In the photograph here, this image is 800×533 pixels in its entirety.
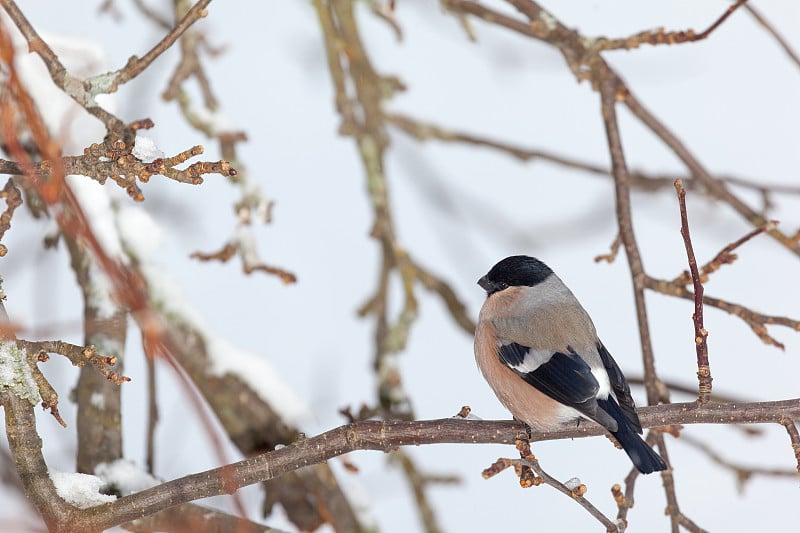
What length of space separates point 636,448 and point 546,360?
0.45 meters

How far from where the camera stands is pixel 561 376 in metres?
2.44

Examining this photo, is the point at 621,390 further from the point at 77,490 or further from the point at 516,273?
the point at 77,490

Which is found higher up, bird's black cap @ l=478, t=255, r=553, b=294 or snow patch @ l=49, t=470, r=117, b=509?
bird's black cap @ l=478, t=255, r=553, b=294

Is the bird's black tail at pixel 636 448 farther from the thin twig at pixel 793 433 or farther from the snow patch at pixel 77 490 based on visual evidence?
the snow patch at pixel 77 490

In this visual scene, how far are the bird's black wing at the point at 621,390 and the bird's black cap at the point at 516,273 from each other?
349mm

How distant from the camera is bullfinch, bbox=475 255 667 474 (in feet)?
7.47

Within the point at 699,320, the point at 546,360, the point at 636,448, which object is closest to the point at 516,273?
the point at 546,360

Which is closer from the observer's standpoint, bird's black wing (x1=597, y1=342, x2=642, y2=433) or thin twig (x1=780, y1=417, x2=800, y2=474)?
thin twig (x1=780, y1=417, x2=800, y2=474)

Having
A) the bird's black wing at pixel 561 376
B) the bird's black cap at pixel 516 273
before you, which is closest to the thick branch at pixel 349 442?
the bird's black wing at pixel 561 376

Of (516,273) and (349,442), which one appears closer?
(349,442)

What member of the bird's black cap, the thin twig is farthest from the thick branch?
the bird's black cap

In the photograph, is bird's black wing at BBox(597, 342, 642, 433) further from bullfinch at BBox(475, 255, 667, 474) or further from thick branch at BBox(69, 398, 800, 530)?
thick branch at BBox(69, 398, 800, 530)

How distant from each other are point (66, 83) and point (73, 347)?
864mm

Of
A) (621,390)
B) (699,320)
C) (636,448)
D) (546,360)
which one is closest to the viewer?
(699,320)
